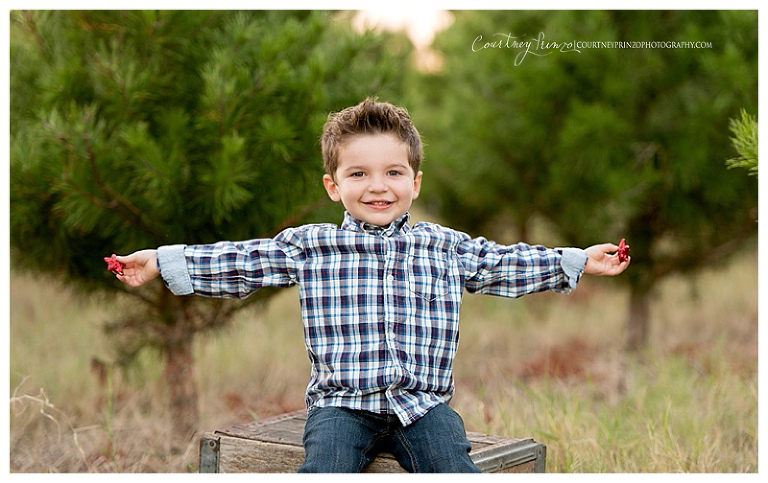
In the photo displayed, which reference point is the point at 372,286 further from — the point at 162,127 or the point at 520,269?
the point at 162,127

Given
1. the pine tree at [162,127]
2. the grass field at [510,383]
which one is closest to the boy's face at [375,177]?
the pine tree at [162,127]

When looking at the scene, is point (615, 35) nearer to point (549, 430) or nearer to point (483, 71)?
point (483, 71)

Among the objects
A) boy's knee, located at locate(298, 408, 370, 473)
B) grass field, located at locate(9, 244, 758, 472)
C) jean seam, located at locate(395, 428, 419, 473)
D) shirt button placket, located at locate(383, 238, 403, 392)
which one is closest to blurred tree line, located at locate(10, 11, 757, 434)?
grass field, located at locate(9, 244, 758, 472)

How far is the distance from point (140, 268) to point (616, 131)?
298cm

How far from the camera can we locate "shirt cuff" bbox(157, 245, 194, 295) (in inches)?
100

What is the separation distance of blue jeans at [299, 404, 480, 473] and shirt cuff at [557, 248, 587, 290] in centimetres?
56

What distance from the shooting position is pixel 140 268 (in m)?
2.58

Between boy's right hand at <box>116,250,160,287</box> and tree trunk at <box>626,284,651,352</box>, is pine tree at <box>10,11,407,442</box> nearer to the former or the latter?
boy's right hand at <box>116,250,160,287</box>

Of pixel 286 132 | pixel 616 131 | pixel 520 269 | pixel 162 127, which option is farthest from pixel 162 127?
pixel 616 131

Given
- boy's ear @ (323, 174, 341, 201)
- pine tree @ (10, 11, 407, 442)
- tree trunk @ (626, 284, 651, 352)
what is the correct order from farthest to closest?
tree trunk @ (626, 284, 651, 352), pine tree @ (10, 11, 407, 442), boy's ear @ (323, 174, 341, 201)

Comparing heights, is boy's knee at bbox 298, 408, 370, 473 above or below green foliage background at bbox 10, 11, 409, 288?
below

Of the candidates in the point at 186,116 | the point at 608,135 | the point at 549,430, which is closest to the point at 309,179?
the point at 186,116

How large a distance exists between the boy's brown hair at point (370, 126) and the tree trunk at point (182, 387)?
5.17 ft

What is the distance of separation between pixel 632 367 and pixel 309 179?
2532mm
